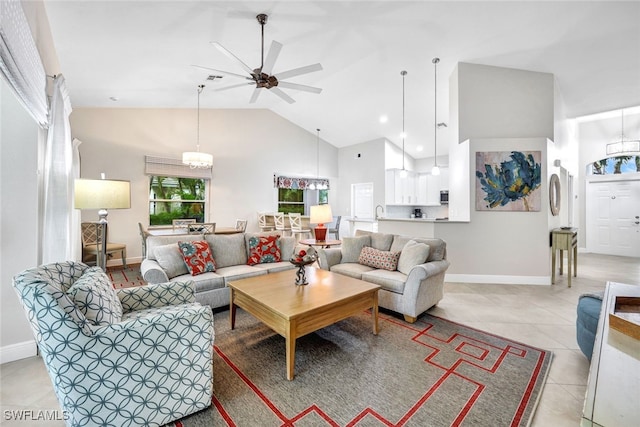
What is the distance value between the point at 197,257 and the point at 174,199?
3.85m

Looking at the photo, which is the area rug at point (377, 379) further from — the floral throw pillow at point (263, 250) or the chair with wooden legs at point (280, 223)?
the chair with wooden legs at point (280, 223)

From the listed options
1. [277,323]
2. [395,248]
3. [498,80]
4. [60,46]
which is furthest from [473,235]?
[60,46]

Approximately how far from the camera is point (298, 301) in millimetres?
2283

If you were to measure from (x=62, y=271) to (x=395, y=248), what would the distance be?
3.25m

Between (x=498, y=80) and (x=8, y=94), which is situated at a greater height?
(x=498, y=80)

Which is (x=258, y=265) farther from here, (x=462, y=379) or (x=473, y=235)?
(x=473, y=235)

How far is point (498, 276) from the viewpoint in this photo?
4.52 m

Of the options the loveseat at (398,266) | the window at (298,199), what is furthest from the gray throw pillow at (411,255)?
the window at (298,199)

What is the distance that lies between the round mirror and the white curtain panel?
6212mm

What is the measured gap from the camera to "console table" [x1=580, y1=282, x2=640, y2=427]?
80 cm

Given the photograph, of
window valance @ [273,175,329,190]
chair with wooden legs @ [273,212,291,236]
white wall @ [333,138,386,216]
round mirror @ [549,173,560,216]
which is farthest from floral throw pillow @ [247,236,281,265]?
white wall @ [333,138,386,216]

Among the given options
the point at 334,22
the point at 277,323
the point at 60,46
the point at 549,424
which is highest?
the point at 334,22

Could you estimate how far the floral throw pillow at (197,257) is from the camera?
3242mm

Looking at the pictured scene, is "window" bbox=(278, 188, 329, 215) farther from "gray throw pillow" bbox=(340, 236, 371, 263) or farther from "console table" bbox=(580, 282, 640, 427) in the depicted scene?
"console table" bbox=(580, 282, 640, 427)
